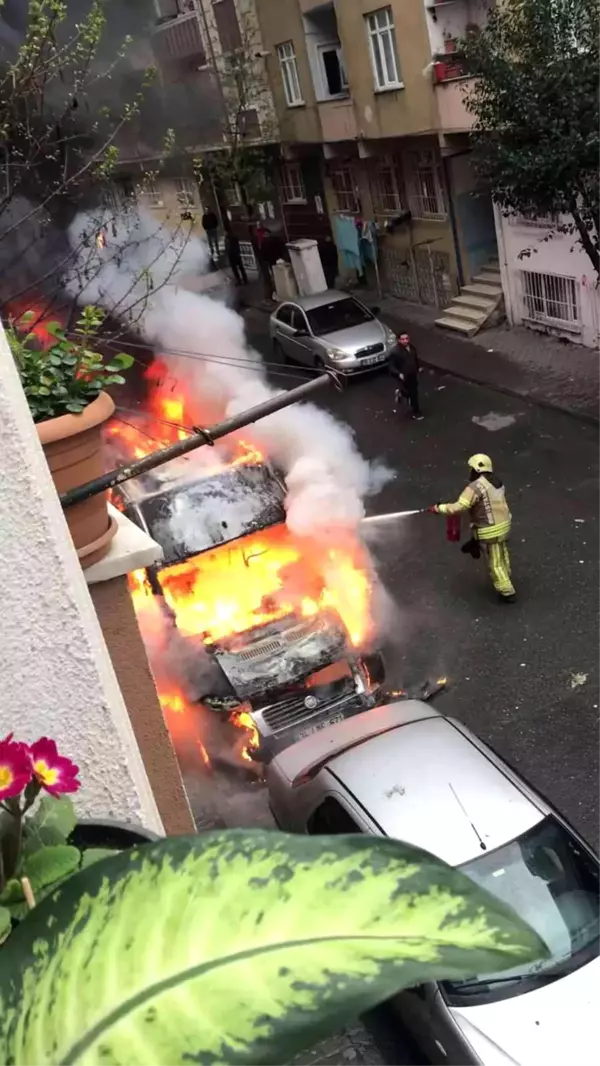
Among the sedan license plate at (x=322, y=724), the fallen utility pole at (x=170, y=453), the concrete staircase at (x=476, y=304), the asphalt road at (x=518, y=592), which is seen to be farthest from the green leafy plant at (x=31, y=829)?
the concrete staircase at (x=476, y=304)

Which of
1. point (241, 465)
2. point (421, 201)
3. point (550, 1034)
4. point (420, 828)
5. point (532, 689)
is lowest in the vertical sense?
point (532, 689)

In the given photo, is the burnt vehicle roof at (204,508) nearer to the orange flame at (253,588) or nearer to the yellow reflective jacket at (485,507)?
the orange flame at (253,588)

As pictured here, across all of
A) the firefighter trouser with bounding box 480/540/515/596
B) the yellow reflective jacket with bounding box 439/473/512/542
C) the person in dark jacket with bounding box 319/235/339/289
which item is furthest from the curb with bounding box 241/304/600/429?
the person in dark jacket with bounding box 319/235/339/289

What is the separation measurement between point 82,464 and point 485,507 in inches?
244

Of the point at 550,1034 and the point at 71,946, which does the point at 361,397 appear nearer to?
the point at 550,1034

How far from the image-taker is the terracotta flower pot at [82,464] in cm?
287

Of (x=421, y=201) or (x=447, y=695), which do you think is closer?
(x=447, y=695)

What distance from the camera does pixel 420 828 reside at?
16.6ft

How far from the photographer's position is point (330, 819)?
18.2ft

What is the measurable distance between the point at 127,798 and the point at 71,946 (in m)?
1.08

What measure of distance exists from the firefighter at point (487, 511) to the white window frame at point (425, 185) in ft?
39.5

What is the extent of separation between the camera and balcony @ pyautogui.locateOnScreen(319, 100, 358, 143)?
20109 millimetres

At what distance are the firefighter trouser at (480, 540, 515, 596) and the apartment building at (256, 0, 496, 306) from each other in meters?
9.35

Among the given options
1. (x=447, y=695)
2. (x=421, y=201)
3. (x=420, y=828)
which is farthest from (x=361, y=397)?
(x=420, y=828)
